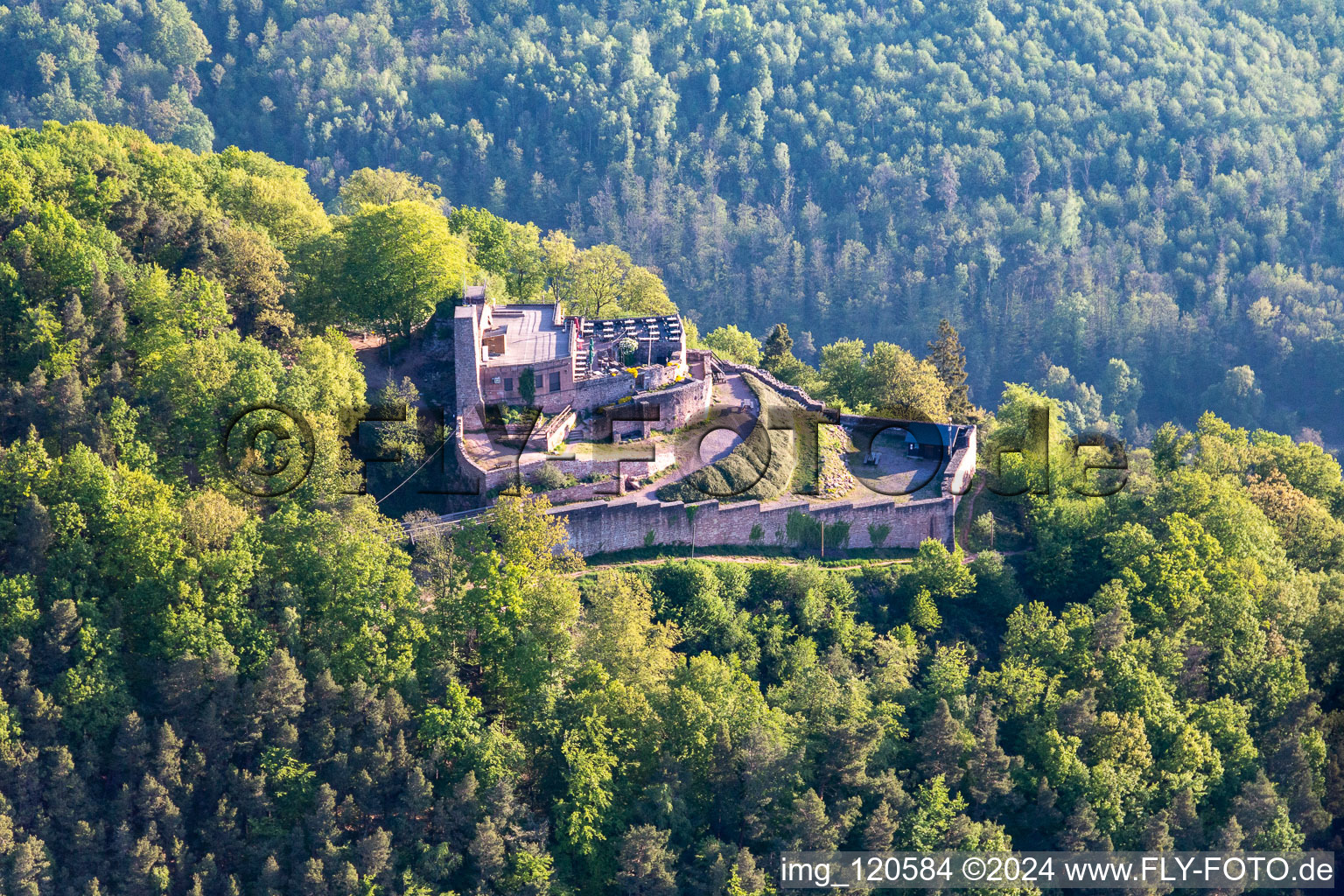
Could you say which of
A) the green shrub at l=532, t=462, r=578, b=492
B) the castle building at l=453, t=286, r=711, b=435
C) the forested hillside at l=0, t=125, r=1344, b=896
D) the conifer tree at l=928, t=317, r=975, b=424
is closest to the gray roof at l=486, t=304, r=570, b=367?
the castle building at l=453, t=286, r=711, b=435

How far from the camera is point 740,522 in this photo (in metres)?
60.8

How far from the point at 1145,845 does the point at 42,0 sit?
139 meters

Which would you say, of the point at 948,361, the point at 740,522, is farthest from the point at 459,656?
the point at 948,361

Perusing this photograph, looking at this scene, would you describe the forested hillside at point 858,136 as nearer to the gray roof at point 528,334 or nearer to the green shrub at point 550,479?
the gray roof at point 528,334

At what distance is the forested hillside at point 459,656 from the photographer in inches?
1956

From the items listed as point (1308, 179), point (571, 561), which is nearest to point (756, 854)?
point (571, 561)

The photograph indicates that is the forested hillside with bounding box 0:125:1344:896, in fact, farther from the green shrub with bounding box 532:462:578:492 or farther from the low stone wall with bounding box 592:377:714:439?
the low stone wall with bounding box 592:377:714:439

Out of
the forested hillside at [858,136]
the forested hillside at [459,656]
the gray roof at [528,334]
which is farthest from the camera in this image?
the forested hillside at [858,136]

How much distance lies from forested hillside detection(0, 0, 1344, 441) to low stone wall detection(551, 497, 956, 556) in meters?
79.0

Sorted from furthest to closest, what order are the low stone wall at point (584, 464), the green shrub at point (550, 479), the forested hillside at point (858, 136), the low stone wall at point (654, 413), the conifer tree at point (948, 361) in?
the forested hillside at point (858, 136), the conifer tree at point (948, 361), the low stone wall at point (654, 413), the green shrub at point (550, 479), the low stone wall at point (584, 464)

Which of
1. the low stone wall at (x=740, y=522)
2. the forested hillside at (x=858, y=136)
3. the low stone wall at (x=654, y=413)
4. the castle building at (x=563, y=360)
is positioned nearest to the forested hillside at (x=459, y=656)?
the low stone wall at (x=740, y=522)

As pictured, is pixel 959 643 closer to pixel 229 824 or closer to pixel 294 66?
pixel 229 824

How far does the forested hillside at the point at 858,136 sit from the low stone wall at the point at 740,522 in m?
79.0

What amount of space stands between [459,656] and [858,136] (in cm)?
11759
